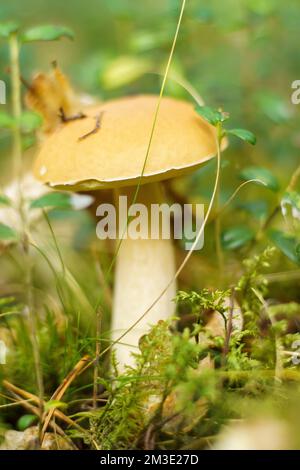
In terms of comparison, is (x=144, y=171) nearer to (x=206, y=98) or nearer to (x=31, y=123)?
(x=31, y=123)

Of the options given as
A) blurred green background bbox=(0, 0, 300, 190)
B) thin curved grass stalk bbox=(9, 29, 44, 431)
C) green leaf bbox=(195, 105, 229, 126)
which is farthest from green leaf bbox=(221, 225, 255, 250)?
thin curved grass stalk bbox=(9, 29, 44, 431)

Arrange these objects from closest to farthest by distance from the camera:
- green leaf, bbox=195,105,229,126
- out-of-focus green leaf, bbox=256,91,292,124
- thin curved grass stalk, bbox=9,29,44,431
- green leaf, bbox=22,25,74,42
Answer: thin curved grass stalk, bbox=9,29,44,431
green leaf, bbox=195,105,229,126
green leaf, bbox=22,25,74,42
out-of-focus green leaf, bbox=256,91,292,124

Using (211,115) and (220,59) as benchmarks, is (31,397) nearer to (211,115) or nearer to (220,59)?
(211,115)

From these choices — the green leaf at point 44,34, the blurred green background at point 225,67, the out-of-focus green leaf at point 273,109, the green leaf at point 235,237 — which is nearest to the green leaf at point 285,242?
the green leaf at point 235,237

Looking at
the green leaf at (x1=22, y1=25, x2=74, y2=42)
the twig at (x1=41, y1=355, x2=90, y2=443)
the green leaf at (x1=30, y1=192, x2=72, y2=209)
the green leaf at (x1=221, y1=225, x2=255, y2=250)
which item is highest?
the green leaf at (x1=22, y1=25, x2=74, y2=42)

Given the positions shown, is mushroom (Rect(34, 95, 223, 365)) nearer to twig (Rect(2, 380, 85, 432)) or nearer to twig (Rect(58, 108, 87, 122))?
twig (Rect(58, 108, 87, 122))

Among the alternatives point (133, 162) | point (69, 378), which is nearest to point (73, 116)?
point (133, 162)
